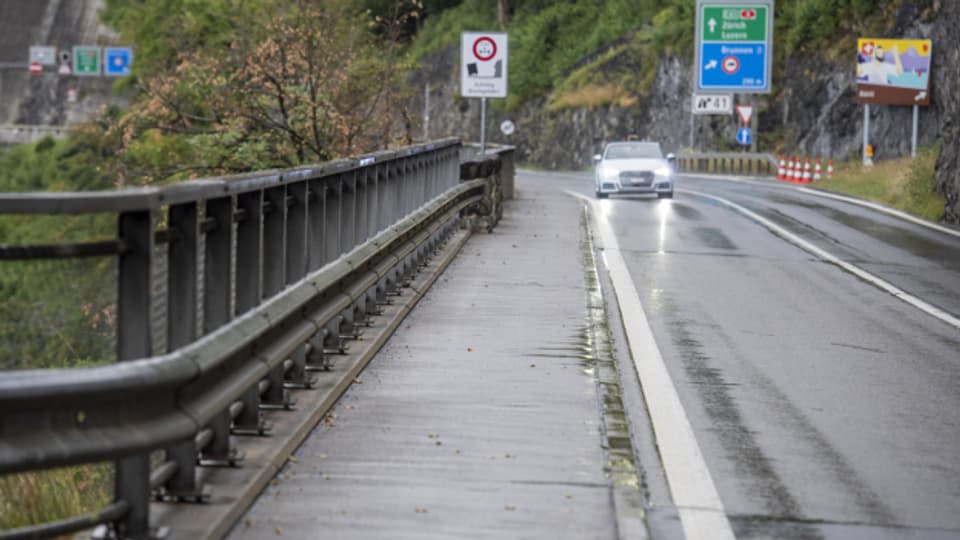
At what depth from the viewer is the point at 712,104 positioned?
58.4m

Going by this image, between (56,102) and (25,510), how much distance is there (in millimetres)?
121037

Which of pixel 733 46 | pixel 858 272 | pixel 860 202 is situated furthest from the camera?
pixel 733 46

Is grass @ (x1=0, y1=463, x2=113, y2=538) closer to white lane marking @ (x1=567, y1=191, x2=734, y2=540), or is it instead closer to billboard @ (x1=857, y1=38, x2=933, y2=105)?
white lane marking @ (x1=567, y1=191, x2=734, y2=540)

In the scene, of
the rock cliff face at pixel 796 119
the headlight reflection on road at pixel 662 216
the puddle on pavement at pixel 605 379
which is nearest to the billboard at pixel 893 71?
the rock cliff face at pixel 796 119

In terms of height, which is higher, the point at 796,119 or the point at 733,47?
the point at 733,47

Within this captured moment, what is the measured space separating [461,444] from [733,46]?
48.2m

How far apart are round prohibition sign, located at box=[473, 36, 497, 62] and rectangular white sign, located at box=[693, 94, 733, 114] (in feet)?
101

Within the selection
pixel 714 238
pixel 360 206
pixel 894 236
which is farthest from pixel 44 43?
pixel 360 206

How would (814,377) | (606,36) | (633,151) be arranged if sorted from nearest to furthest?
1. (814,377)
2. (633,151)
3. (606,36)

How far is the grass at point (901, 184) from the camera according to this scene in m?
30.3

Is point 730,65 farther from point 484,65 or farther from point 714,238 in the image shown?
point 714,238

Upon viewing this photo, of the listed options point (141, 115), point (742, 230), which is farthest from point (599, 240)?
point (141, 115)

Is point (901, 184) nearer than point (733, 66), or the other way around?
point (901, 184)

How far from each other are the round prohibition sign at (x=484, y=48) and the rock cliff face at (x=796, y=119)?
8.35 m
